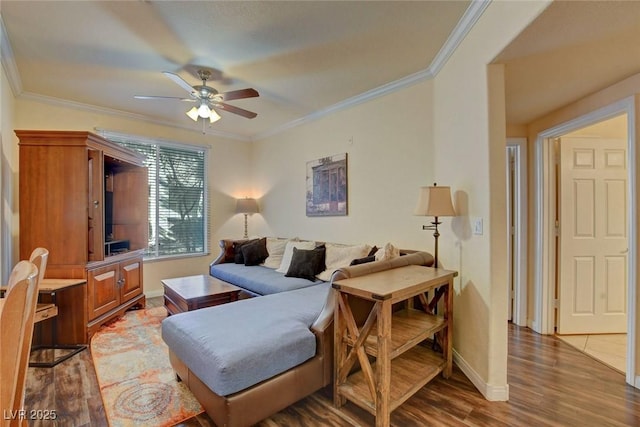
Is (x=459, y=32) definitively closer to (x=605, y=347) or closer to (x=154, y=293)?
(x=605, y=347)

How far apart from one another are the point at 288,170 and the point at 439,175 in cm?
266

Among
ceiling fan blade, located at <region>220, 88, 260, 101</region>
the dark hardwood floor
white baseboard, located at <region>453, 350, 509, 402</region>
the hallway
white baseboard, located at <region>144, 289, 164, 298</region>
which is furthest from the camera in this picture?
white baseboard, located at <region>144, 289, 164, 298</region>

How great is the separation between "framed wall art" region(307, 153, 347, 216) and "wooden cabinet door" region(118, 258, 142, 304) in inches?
97.0

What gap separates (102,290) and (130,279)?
58cm

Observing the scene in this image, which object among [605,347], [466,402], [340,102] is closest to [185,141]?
[340,102]

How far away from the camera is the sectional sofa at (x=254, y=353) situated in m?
1.55

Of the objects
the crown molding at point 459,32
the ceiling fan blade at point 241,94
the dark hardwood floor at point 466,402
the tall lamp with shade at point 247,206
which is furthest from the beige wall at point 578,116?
the tall lamp with shade at point 247,206

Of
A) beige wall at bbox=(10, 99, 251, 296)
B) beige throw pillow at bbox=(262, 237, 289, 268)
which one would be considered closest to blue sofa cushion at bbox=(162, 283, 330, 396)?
beige throw pillow at bbox=(262, 237, 289, 268)

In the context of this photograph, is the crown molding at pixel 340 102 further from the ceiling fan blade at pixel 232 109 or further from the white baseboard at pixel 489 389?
the white baseboard at pixel 489 389

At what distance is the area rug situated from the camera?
71.7 inches

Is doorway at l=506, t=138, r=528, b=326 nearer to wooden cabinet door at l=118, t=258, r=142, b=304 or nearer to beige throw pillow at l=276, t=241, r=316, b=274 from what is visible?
beige throw pillow at l=276, t=241, r=316, b=274

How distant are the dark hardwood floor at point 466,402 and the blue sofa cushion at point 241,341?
1.30ft

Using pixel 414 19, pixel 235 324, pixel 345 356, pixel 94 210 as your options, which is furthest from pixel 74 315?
pixel 414 19

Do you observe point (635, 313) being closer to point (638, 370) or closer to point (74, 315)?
point (638, 370)
